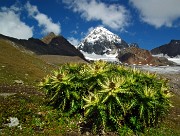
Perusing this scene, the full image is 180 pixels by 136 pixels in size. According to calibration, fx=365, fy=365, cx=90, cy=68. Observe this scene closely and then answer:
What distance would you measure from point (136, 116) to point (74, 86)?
5.16 m

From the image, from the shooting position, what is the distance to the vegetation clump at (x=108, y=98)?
25203mm

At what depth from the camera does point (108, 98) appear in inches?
983

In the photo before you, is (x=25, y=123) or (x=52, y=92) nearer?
(x=25, y=123)

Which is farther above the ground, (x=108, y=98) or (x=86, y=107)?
(x=108, y=98)

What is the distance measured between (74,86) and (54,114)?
2748 millimetres

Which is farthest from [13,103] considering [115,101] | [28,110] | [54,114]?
[115,101]

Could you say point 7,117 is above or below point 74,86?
below

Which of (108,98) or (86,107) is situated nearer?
(108,98)

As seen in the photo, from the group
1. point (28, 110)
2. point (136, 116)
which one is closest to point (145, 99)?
point (136, 116)

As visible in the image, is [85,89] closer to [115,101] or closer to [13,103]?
[115,101]

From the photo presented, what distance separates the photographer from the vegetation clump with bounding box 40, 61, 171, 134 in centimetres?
2520

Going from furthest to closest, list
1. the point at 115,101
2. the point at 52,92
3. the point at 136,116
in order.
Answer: the point at 52,92, the point at 136,116, the point at 115,101

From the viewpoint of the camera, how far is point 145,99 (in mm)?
26094

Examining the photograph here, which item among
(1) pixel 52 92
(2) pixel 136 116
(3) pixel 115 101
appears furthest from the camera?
(1) pixel 52 92
